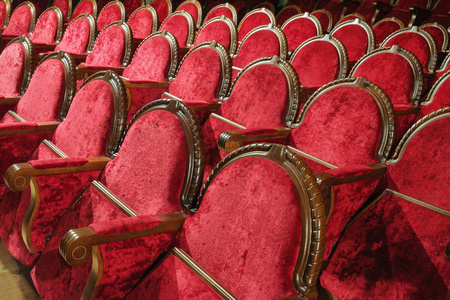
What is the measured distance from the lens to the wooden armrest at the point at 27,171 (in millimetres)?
593

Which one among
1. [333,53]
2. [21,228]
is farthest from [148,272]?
[333,53]

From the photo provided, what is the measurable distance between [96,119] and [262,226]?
0.44 m

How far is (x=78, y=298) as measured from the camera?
19.7 inches

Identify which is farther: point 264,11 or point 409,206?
point 264,11

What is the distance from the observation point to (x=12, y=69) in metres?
1.10

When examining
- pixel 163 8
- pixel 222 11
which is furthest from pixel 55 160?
pixel 163 8

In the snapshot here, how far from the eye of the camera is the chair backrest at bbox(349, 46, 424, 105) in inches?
42.1

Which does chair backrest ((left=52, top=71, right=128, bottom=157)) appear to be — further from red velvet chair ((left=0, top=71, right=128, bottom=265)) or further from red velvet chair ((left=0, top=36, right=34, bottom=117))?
red velvet chair ((left=0, top=36, right=34, bottom=117))

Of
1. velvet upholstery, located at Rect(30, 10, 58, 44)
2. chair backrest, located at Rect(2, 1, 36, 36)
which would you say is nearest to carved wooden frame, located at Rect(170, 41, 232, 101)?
velvet upholstery, located at Rect(30, 10, 58, 44)

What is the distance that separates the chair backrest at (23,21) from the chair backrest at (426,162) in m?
1.88

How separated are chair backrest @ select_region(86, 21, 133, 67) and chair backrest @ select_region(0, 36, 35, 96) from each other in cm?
36

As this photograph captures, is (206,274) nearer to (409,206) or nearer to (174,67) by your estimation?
(409,206)

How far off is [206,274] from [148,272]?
0.11m

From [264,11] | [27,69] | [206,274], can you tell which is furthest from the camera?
[264,11]
